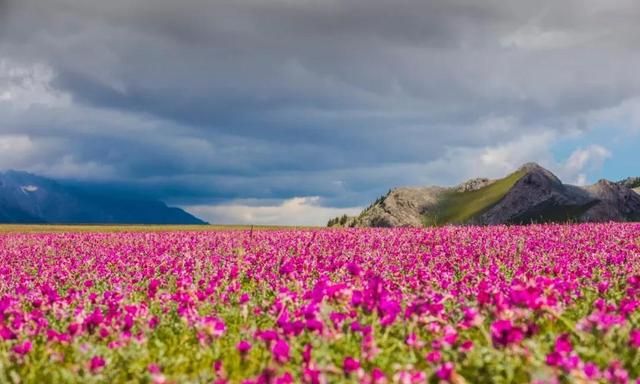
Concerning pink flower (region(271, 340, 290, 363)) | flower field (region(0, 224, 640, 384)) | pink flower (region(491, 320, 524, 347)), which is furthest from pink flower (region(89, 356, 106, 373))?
pink flower (region(491, 320, 524, 347))

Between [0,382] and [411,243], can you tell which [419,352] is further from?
[411,243]

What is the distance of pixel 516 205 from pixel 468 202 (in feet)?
26.8

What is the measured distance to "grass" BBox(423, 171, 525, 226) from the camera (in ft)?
177

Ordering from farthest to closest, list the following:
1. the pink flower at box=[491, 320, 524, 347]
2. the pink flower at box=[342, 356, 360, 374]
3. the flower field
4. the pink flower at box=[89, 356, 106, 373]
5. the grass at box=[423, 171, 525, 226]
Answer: the grass at box=[423, 171, 525, 226]
the pink flower at box=[89, 356, 106, 373]
the flower field
the pink flower at box=[491, 320, 524, 347]
the pink flower at box=[342, 356, 360, 374]

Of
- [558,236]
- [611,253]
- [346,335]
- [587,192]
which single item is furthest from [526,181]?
[346,335]

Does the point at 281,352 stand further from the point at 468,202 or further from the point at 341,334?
the point at 468,202

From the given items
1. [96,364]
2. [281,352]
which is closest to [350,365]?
[281,352]

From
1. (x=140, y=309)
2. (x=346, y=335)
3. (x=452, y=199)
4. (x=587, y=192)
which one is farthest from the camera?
(x=452, y=199)

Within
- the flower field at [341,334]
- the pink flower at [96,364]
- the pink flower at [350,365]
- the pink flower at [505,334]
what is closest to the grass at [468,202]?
the flower field at [341,334]

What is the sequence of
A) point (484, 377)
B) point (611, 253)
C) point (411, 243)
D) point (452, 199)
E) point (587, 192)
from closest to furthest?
point (484, 377) → point (611, 253) → point (411, 243) → point (587, 192) → point (452, 199)

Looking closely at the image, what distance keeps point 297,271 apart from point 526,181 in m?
43.6

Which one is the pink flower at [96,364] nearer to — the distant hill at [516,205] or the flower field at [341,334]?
the flower field at [341,334]

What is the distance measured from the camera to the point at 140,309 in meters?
8.07

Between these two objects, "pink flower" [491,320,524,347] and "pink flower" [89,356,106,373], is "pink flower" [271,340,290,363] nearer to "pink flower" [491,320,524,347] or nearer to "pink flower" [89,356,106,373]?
"pink flower" [89,356,106,373]
